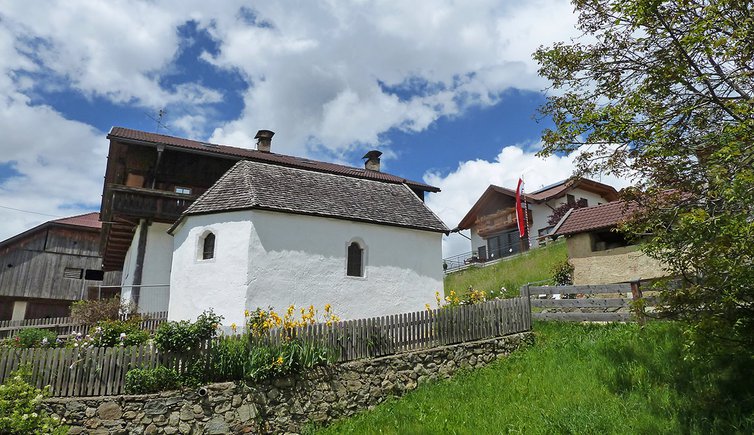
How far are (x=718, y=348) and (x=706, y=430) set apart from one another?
45.6 inches

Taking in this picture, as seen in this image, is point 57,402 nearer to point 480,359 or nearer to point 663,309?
point 480,359

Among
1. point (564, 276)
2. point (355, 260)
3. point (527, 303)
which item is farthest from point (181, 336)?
point (564, 276)

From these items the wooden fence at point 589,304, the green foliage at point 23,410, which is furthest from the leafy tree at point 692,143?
the green foliage at point 23,410

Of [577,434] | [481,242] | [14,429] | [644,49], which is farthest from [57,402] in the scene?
[481,242]

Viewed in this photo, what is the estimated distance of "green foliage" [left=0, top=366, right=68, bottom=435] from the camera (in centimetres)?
794

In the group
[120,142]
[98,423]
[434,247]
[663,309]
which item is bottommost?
[98,423]

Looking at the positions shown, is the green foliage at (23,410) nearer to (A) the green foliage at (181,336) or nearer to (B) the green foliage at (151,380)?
(B) the green foliage at (151,380)

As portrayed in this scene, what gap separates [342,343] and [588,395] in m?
4.99

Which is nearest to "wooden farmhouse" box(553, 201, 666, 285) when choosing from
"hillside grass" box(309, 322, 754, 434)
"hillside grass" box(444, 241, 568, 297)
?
"hillside grass" box(444, 241, 568, 297)

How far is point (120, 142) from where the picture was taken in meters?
19.1

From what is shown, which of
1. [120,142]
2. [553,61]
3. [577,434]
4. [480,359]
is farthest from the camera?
[120,142]

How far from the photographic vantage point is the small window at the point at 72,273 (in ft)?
99.4

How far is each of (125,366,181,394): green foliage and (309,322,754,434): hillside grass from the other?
10.0 ft

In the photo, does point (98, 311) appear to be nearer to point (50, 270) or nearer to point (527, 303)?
point (527, 303)
